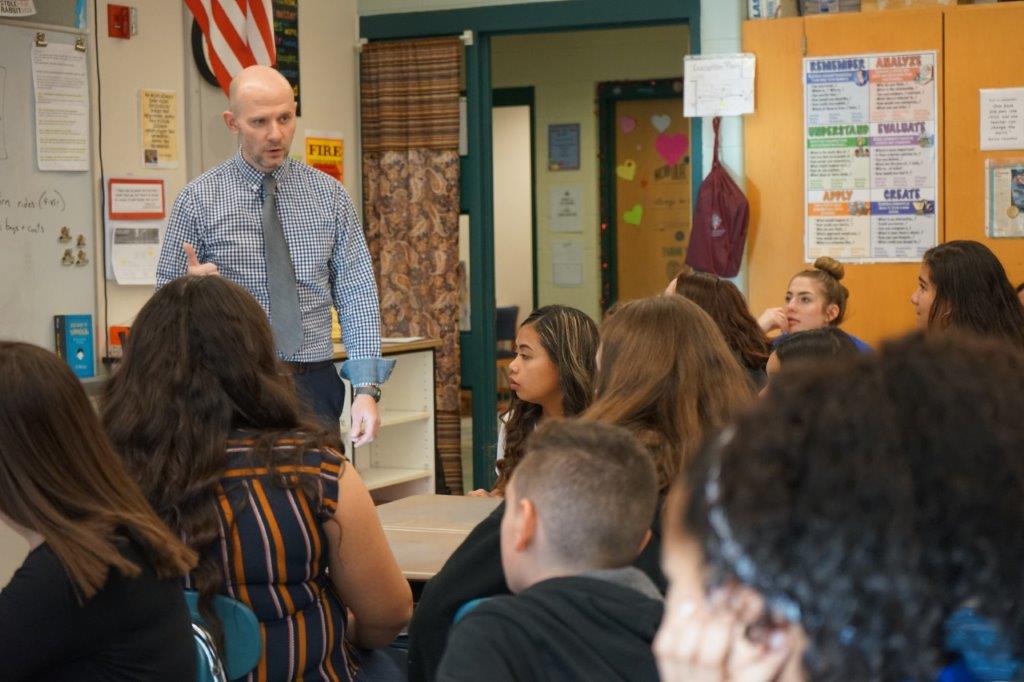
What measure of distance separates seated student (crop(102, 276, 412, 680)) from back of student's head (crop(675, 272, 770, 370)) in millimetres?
1913

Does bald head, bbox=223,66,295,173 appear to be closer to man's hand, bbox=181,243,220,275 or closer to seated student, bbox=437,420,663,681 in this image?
man's hand, bbox=181,243,220,275

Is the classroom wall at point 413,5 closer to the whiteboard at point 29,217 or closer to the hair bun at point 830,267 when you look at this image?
the hair bun at point 830,267

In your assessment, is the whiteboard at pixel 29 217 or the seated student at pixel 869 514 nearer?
the seated student at pixel 869 514

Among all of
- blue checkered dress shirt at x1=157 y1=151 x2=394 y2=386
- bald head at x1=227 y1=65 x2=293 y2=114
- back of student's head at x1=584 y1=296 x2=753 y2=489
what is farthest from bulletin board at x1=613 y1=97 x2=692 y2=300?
back of student's head at x1=584 y1=296 x2=753 y2=489

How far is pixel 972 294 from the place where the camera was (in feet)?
12.9

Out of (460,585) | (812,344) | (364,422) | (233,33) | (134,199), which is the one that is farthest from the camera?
(233,33)

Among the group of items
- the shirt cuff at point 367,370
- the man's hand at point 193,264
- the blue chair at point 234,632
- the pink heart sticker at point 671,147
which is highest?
the pink heart sticker at point 671,147

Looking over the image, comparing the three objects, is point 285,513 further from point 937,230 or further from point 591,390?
point 937,230

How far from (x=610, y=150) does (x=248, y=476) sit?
24.1ft

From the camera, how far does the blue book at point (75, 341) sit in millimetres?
4578

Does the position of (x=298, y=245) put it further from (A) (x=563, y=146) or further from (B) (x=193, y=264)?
(A) (x=563, y=146)

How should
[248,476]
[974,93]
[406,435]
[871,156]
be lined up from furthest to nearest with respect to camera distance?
[406,435]
[871,156]
[974,93]
[248,476]

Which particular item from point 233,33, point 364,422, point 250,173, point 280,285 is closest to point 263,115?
point 250,173

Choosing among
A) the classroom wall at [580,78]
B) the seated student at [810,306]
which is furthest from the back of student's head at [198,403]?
the classroom wall at [580,78]
